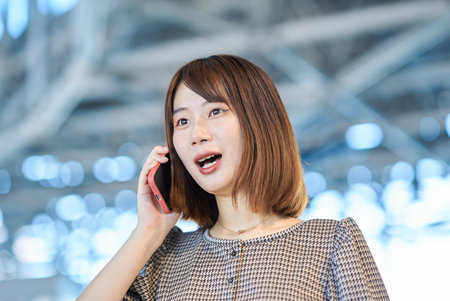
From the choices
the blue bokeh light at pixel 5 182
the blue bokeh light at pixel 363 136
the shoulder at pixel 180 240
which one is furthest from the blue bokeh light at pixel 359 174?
the shoulder at pixel 180 240

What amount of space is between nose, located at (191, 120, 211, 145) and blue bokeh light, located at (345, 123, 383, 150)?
8.46 metres

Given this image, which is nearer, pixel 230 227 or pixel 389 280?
pixel 230 227

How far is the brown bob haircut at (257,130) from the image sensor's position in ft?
4.51

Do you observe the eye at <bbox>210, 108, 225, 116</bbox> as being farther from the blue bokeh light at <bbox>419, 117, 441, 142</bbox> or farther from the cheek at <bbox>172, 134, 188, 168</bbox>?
the blue bokeh light at <bbox>419, 117, 441, 142</bbox>

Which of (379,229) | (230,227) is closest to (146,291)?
(230,227)

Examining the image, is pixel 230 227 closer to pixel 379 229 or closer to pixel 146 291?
pixel 146 291

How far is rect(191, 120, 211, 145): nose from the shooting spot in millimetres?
1364

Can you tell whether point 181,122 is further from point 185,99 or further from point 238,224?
point 238,224

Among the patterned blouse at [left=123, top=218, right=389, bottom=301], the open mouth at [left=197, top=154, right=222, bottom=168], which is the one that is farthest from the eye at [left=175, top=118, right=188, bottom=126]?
the patterned blouse at [left=123, top=218, right=389, bottom=301]

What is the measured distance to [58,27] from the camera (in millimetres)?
5574

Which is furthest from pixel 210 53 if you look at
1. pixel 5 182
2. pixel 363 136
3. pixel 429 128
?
pixel 5 182

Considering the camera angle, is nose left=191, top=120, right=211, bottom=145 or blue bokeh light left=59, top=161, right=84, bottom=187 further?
blue bokeh light left=59, top=161, right=84, bottom=187

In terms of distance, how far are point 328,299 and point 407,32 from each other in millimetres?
5692

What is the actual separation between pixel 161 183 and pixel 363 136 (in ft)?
31.5
